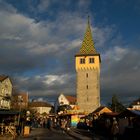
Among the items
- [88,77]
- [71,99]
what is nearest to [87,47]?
[88,77]

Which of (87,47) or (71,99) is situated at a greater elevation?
(87,47)

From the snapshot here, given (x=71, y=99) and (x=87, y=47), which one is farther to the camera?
(x=71, y=99)

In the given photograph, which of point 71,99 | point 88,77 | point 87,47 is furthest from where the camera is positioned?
point 71,99

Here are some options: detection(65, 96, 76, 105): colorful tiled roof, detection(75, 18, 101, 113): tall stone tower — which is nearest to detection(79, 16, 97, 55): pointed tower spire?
detection(75, 18, 101, 113): tall stone tower

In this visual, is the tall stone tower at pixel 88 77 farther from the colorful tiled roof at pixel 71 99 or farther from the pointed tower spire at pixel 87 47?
the colorful tiled roof at pixel 71 99

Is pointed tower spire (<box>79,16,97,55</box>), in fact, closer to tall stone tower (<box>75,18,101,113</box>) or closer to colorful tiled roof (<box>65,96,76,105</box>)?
tall stone tower (<box>75,18,101,113</box>)

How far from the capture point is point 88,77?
299ft

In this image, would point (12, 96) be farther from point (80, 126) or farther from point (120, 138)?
point (120, 138)

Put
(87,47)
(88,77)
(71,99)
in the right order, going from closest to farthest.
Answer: (88,77) → (87,47) → (71,99)

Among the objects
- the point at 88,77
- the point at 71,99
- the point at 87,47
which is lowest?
the point at 71,99

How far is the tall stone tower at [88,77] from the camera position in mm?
87812

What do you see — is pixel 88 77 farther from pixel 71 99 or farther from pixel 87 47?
pixel 71 99

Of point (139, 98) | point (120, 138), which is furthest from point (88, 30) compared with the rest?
point (120, 138)

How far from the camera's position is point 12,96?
79.2 meters
